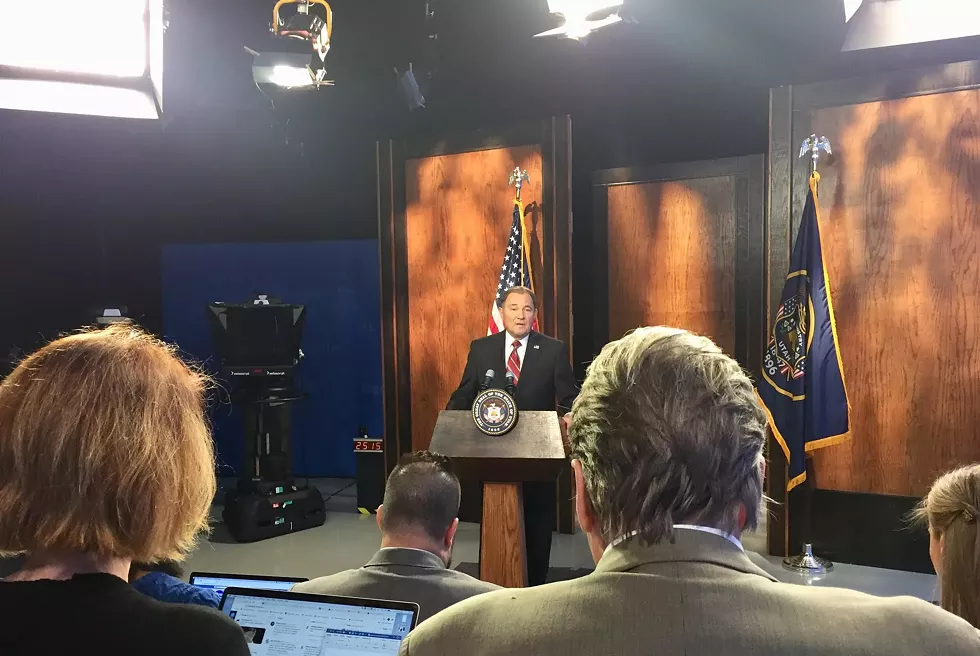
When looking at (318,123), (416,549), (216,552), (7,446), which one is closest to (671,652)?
(7,446)

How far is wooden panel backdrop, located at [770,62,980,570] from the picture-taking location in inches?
142

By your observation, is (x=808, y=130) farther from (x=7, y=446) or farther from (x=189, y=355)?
(x=189, y=355)

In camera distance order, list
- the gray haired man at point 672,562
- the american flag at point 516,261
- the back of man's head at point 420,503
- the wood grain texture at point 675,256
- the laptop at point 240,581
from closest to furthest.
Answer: the gray haired man at point 672,562, the laptop at point 240,581, the back of man's head at point 420,503, the american flag at point 516,261, the wood grain texture at point 675,256

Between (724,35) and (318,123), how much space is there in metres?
2.97

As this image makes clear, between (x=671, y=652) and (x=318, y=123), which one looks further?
(x=318, y=123)

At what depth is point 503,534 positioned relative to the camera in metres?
2.68

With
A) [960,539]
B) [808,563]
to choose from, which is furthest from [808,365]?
[960,539]

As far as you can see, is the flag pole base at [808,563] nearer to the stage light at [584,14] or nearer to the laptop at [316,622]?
the stage light at [584,14]

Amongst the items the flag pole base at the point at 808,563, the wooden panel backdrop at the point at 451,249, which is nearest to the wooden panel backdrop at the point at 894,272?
the flag pole base at the point at 808,563

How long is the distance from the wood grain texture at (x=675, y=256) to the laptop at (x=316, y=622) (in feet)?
13.8

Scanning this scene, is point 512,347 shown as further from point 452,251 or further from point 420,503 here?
point 420,503

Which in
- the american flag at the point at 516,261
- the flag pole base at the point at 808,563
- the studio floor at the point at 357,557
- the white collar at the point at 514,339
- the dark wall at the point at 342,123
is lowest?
the studio floor at the point at 357,557

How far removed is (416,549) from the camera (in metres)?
1.61

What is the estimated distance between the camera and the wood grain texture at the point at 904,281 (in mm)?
3592
